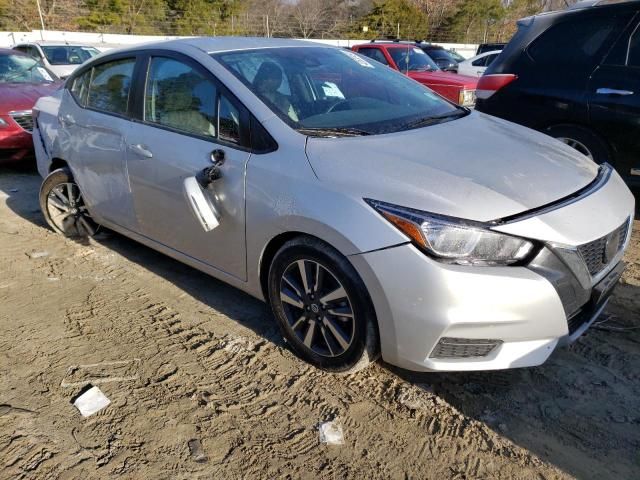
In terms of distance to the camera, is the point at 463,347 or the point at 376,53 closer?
the point at 463,347

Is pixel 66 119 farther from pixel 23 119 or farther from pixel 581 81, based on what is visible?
pixel 581 81

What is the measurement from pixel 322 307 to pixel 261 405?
1.82 ft

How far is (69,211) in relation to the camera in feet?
14.9

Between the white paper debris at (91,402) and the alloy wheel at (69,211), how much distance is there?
2243 millimetres

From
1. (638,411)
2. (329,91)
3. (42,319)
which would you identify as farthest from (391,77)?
(42,319)

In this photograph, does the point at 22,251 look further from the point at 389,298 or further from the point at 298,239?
the point at 389,298

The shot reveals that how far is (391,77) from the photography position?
12.0 ft

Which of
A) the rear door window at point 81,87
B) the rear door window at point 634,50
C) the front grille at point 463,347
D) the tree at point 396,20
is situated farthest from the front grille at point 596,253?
the tree at point 396,20

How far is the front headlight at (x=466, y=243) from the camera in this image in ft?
7.07

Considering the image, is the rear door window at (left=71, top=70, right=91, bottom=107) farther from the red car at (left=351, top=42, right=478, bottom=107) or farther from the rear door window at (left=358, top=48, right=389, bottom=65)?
the rear door window at (left=358, top=48, right=389, bottom=65)

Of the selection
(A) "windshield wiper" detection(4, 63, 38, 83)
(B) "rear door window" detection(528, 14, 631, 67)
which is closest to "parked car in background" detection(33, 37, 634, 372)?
(B) "rear door window" detection(528, 14, 631, 67)

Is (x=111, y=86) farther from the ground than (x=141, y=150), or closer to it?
farther from the ground

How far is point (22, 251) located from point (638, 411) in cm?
445

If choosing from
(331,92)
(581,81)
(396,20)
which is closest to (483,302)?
(331,92)
